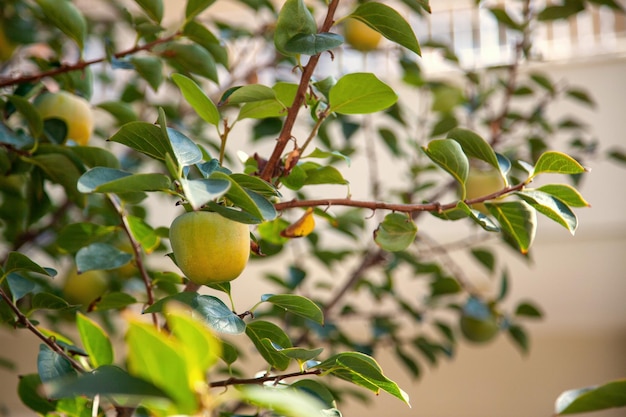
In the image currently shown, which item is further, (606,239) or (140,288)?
(606,239)

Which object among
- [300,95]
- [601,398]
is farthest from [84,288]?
[601,398]

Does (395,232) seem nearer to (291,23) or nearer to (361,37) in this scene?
(291,23)

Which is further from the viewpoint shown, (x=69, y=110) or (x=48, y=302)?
(x=69, y=110)

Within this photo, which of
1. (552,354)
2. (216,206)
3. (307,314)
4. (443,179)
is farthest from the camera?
(552,354)

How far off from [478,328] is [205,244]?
4.13 ft

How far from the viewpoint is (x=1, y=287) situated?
0.85m

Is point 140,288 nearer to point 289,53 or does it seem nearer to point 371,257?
point 371,257

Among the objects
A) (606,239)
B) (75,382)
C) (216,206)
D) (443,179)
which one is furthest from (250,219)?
(606,239)

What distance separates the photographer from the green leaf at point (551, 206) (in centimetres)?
74

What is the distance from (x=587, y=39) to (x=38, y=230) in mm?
2923

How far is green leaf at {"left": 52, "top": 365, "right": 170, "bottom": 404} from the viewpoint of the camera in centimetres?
38

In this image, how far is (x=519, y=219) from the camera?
0.80 meters

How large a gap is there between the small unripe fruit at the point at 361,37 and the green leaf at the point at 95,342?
1054mm

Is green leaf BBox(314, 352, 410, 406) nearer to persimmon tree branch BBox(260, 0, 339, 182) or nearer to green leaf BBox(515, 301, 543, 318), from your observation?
persimmon tree branch BBox(260, 0, 339, 182)
